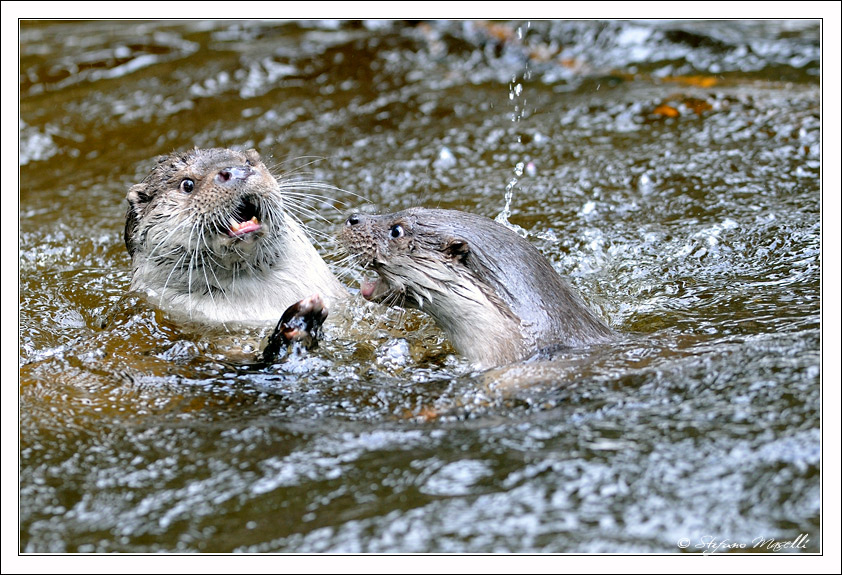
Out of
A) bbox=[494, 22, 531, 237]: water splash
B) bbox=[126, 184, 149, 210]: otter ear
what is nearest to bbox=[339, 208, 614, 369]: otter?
bbox=[126, 184, 149, 210]: otter ear

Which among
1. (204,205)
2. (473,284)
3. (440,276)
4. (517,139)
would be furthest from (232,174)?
(517,139)

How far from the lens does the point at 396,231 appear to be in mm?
3410

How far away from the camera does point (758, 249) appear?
444 cm

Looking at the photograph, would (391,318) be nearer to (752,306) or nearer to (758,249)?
(752,306)

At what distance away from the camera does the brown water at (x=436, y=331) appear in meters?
2.53

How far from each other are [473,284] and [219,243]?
100cm

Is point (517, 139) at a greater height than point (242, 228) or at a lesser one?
greater

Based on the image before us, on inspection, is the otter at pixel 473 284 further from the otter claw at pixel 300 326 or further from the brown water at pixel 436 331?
the otter claw at pixel 300 326

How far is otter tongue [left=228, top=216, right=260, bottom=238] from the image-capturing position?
11.5ft

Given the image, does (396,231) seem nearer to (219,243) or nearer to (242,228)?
(242,228)

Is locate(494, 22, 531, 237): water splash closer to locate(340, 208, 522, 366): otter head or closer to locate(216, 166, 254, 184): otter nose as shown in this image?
locate(340, 208, 522, 366): otter head

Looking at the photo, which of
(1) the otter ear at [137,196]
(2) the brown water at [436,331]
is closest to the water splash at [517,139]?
(2) the brown water at [436,331]
